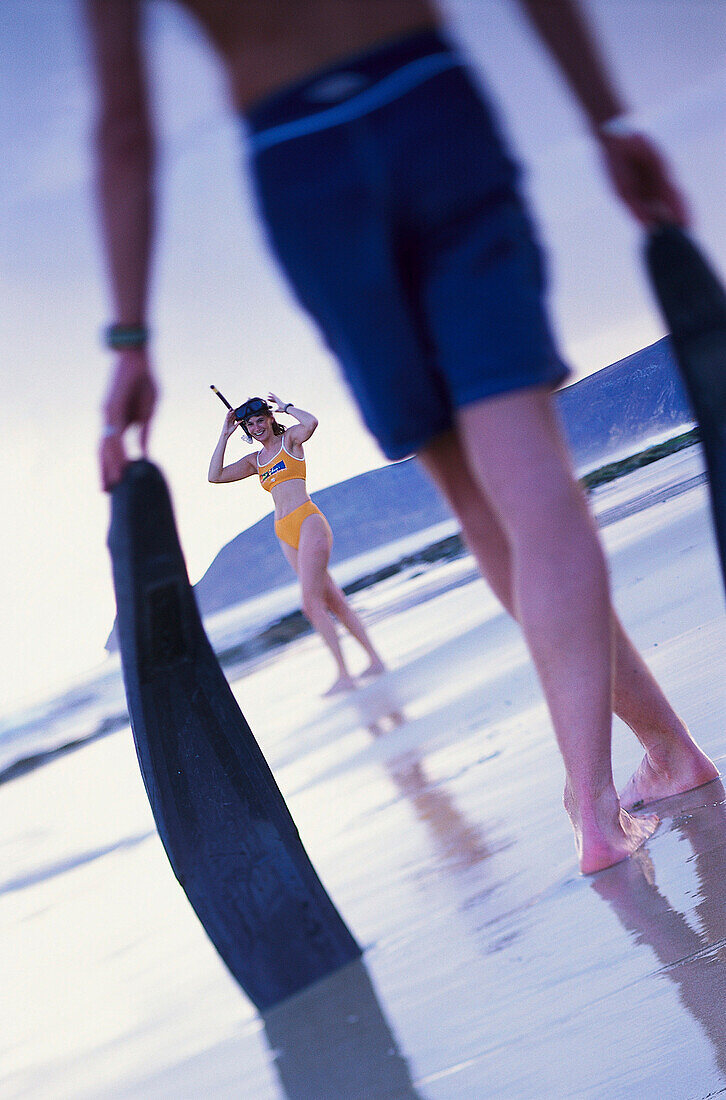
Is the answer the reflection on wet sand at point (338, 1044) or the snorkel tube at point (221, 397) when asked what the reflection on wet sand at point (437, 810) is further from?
the snorkel tube at point (221, 397)

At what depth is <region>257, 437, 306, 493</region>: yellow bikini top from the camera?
5.61 feet

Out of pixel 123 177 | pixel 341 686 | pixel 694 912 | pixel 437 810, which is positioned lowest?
pixel 341 686

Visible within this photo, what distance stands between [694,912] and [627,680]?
30 cm

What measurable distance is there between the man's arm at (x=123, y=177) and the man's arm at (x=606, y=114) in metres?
0.44

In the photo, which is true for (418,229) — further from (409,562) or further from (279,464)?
(409,562)

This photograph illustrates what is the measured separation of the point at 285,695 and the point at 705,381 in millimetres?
3373

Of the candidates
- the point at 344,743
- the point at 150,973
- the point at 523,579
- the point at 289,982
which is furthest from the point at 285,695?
the point at 523,579

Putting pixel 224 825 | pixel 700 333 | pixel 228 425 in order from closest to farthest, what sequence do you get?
pixel 700 333 < pixel 224 825 < pixel 228 425

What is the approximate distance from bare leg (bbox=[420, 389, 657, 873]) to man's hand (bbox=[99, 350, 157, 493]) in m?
0.38

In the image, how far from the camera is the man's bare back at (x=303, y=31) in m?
1.04

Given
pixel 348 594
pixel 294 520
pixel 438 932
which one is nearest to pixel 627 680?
pixel 438 932

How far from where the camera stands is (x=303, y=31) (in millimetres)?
1044

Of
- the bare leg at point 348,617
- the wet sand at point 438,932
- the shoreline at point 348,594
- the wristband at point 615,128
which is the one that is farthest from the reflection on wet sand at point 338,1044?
the bare leg at point 348,617

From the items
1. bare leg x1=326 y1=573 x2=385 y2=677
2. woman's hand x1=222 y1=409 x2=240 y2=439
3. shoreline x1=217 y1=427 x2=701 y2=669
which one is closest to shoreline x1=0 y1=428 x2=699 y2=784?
shoreline x1=217 y1=427 x2=701 y2=669
